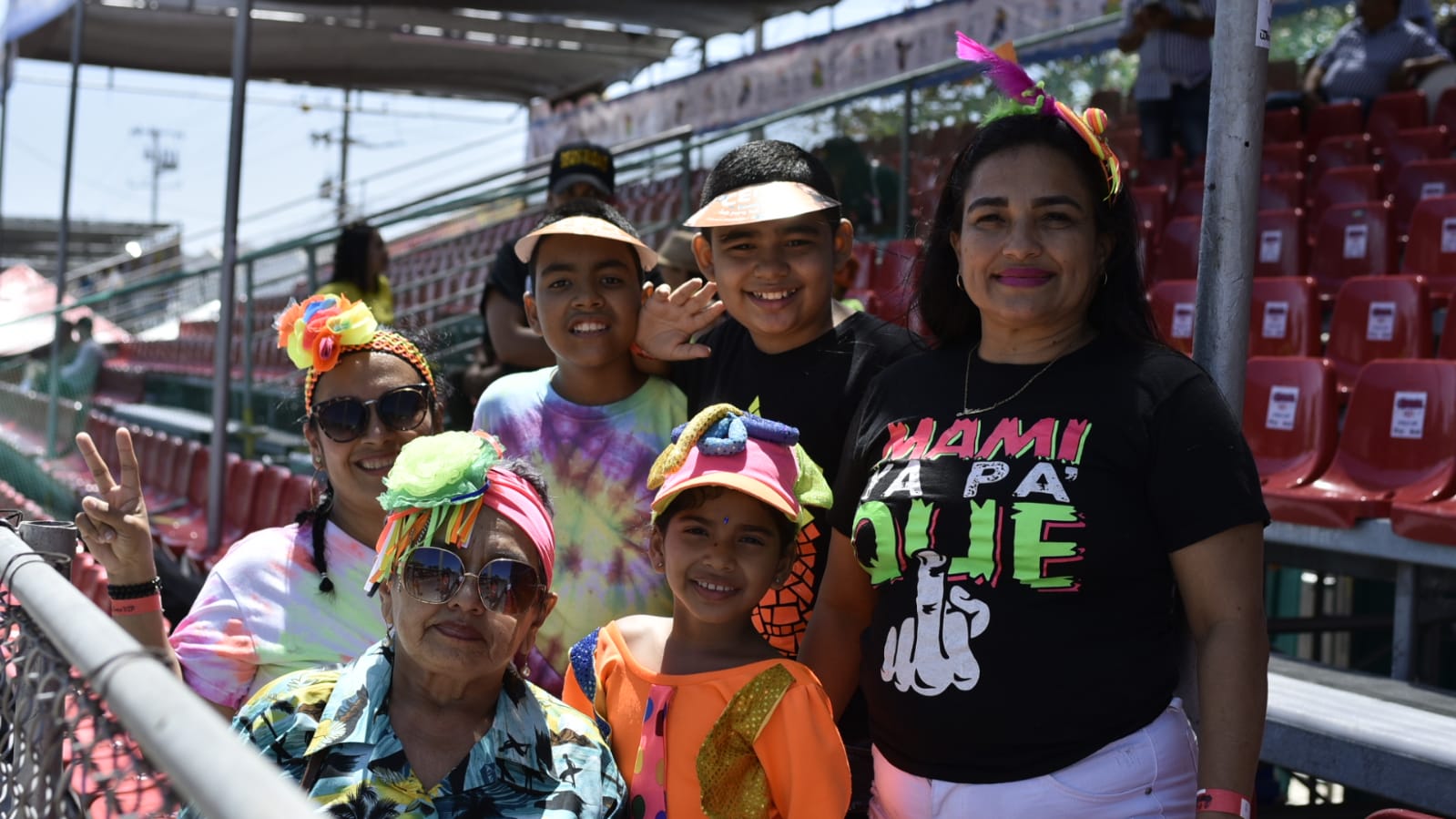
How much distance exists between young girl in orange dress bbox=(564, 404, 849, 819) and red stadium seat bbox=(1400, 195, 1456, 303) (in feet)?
15.6

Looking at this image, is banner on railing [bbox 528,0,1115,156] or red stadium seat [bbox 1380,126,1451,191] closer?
red stadium seat [bbox 1380,126,1451,191]

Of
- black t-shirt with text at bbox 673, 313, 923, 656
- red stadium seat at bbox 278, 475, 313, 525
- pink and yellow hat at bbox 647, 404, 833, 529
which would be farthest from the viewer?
red stadium seat at bbox 278, 475, 313, 525

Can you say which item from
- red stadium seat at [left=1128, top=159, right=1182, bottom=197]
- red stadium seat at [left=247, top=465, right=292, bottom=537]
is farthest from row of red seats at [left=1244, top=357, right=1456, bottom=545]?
red stadium seat at [left=247, top=465, right=292, bottom=537]

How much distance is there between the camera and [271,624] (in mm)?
2289

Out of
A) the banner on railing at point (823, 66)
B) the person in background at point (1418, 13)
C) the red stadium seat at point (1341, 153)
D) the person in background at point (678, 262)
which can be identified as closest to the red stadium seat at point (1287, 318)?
the red stadium seat at point (1341, 153)

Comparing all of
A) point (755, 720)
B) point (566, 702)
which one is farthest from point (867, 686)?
point (566, 702)

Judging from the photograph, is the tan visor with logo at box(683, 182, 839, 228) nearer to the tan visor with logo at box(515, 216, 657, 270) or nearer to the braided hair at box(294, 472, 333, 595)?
the tan visor with logo at box(515, 216, 657, 270)

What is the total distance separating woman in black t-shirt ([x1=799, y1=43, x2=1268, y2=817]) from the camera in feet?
5.66

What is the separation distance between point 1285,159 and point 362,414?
21.5ft

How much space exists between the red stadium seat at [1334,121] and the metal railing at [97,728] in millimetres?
7749

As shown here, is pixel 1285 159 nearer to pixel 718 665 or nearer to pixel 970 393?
pixel 970 393

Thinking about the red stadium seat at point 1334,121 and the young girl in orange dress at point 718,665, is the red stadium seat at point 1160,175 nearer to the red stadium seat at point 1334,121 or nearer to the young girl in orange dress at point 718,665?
A: the red stadium seat at point 1334,121

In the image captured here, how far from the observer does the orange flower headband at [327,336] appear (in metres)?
2.53

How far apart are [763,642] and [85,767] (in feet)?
3.39
